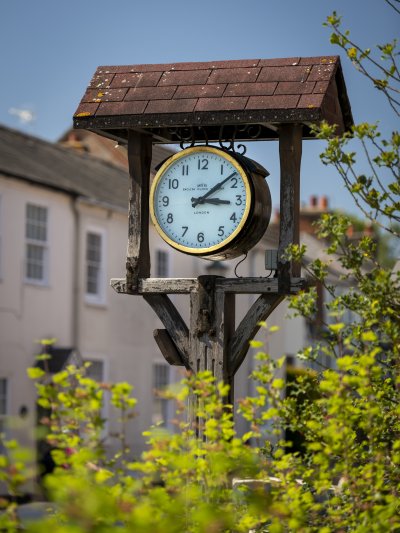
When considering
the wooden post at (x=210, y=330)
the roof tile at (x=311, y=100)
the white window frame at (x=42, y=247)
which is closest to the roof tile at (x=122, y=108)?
the roof tile at (x=311, y=100)

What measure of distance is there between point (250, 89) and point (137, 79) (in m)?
0.92

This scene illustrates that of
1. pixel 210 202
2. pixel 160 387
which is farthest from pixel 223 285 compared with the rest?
pixel 160 387

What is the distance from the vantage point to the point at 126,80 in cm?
875

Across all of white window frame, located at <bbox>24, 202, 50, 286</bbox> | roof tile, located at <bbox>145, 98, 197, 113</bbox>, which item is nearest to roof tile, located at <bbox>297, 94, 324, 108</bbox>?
roof tile, located at <bbox>145, 98, 197, 113</bbox>

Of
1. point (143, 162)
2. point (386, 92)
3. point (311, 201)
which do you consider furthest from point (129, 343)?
point (311, 201)

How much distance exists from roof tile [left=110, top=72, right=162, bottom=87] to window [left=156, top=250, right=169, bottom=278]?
20593 millimetres

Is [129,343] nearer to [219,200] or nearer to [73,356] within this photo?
[73,356]

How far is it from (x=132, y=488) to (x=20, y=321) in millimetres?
19674

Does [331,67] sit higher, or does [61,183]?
[61,183]

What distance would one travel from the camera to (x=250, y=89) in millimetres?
8312

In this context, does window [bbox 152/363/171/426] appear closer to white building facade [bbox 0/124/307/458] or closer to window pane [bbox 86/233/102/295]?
white building facade [bbox 0/124/307/458]

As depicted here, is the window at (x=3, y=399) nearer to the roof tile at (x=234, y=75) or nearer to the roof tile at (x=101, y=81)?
the roof tile at (x=101, y=81)

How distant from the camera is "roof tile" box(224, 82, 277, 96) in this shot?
8.27m

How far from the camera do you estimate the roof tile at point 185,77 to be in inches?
336
